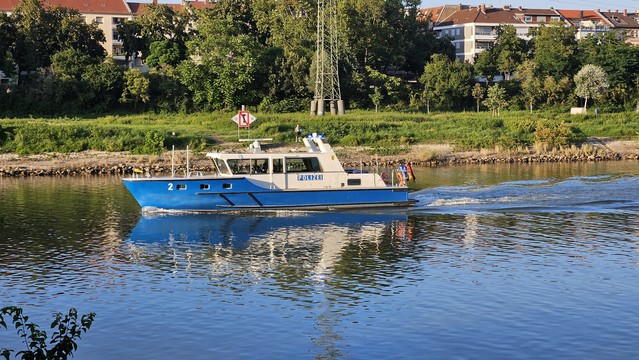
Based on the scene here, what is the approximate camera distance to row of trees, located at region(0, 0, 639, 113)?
8150 centimetres

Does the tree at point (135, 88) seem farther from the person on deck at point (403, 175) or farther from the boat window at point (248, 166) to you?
the person on deck at point (403, 175)

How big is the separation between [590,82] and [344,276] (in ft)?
225

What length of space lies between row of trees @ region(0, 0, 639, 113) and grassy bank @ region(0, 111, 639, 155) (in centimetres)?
443

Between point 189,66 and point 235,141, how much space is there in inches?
678

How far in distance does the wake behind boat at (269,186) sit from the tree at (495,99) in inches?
1889

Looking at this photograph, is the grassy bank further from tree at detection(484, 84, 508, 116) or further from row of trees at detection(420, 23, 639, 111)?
row of trees at detection(420, 23, 639, 111)

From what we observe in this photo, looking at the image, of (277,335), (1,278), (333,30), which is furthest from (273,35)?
(277,335)

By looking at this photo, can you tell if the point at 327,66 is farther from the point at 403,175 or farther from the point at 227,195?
the point at 227,195

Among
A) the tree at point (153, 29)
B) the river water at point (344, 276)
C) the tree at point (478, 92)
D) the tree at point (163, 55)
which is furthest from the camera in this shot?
the tree at point (478, 92)

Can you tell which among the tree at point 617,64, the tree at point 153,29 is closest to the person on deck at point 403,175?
the tree at point 153,29

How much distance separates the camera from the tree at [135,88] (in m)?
80.2

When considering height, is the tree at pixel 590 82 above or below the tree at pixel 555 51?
below

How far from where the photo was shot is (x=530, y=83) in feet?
305

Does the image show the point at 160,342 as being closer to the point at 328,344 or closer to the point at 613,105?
the point at 328,344
